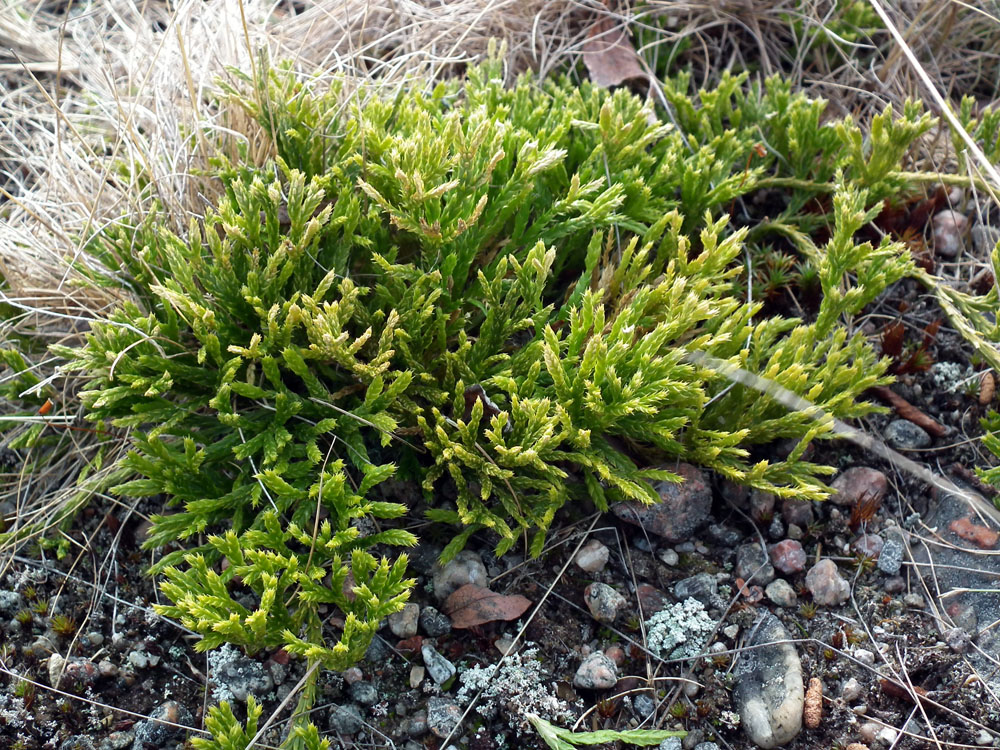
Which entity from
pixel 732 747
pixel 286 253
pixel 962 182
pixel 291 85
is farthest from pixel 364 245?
pixel 962 182

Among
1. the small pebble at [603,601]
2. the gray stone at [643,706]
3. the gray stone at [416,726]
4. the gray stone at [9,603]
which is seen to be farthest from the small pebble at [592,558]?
the gray stone at [9,603]

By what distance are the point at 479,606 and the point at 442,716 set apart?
40cm

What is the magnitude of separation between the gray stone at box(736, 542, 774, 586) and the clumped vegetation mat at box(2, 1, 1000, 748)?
0.25m

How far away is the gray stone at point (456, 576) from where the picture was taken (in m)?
3.02

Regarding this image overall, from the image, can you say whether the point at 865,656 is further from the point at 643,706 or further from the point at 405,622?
the point at 405,622

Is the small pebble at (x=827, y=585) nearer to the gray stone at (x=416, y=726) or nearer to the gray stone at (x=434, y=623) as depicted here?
the gray stone at (x=434, y=623)

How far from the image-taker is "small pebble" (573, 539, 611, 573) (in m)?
3.09

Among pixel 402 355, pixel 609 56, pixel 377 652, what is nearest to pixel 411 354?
pixel 402 355

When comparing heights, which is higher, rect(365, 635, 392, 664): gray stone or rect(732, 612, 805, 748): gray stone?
rect(365, 635, 392, 664): gray stone

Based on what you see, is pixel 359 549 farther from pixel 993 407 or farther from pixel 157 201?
pixel 993 407

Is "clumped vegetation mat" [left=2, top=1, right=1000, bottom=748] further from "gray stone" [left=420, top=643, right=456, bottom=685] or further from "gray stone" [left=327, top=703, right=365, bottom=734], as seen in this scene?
"gray stone" [left=420, top=643, right=456, bottom=685]

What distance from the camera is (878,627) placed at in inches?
115

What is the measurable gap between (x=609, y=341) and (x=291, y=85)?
1.85m

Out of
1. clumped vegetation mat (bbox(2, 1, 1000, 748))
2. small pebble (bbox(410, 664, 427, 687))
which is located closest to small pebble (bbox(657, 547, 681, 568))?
clumped vegetation mat (bbox(2, 1, 1000, 748))
